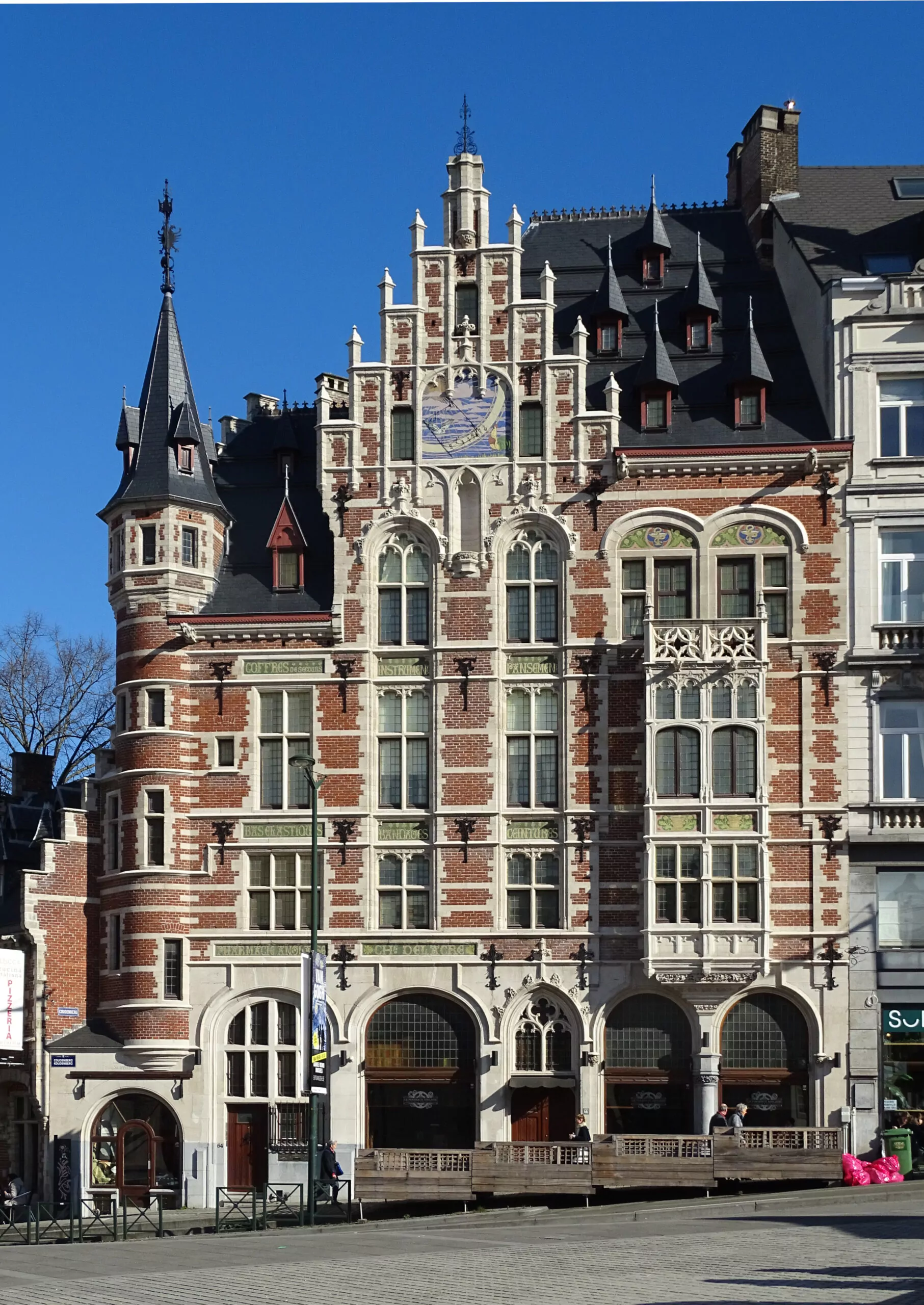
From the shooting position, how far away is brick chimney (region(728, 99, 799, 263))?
2163 inches

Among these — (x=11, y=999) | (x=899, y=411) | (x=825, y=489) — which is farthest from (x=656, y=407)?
(x=11, y=999)

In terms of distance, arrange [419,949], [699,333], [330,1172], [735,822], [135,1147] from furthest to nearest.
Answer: [699,333] → [135,1147] → [419,949] → [735,822] → [330,1172]

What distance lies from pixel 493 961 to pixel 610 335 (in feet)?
51.4

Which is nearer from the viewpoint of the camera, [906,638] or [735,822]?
[735,822]

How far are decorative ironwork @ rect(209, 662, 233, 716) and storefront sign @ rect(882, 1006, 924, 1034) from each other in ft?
54.9

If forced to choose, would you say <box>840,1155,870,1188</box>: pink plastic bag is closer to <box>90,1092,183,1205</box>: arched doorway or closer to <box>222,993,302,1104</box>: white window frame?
<box>222,993,302,1104</box>: white window frame

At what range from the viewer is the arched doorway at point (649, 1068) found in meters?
47.1

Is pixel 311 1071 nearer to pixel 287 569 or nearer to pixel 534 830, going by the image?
→ pixel 534 830

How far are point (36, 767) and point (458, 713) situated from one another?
681 inches

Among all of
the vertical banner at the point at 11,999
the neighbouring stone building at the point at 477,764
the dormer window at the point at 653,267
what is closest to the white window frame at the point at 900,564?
the neighbouring stone building at the point at 477,764

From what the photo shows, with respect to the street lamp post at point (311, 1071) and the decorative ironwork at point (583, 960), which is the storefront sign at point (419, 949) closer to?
the decorative ironwork at point (583, 960)

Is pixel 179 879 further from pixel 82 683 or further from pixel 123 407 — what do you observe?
pixel 82 683

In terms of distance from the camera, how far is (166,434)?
5188 centimetres

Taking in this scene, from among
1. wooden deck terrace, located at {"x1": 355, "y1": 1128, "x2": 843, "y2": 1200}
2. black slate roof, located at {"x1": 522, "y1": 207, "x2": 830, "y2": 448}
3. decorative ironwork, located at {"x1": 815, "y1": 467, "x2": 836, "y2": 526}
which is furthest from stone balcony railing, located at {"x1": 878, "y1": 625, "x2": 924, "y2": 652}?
wooden deck terrace, located at {"x1": 355, "y1": 1128, "x2": 843, "y2": 1200}
